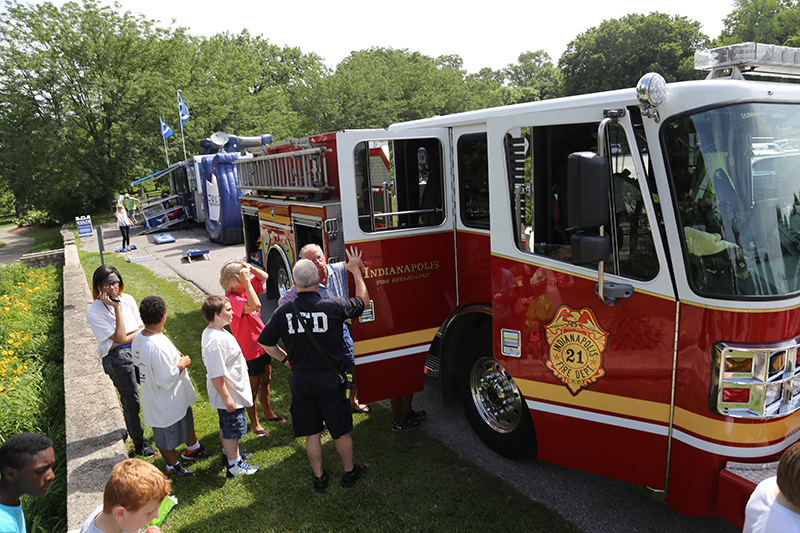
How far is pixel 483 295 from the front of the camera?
485 centimetres

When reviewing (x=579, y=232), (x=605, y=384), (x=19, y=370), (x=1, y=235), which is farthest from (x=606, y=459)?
(x=1, y=235)

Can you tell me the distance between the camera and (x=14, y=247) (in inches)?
963

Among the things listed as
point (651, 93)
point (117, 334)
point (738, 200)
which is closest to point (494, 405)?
Result: point (738, 200)

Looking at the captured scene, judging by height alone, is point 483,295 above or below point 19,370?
above

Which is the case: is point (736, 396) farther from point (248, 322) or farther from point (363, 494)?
point (248, 322)

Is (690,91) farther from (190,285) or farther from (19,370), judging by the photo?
(190,285)

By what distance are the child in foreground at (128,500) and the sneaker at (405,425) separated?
Result: 2998mm

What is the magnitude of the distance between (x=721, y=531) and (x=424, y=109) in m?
40.4

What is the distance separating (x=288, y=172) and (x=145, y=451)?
140 inches

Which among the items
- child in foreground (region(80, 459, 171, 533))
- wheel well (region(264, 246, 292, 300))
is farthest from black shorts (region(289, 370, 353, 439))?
wheel well (region(264, 246, 292, 300))

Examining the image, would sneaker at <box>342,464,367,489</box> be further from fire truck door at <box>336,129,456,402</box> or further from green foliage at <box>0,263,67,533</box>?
green foliage at <box>0,263,67,533</box>

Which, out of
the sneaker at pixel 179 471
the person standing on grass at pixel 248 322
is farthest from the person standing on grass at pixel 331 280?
the sneaker at pixel 179 471

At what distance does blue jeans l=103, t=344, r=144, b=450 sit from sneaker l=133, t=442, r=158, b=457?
19cm

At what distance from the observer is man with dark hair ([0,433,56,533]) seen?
2539 millimetres
